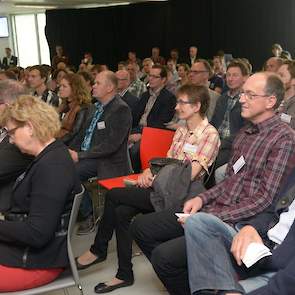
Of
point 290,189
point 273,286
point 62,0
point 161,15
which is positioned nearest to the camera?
point 273,286

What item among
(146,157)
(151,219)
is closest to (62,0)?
(146,157)

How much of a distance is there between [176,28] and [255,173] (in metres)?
11.7

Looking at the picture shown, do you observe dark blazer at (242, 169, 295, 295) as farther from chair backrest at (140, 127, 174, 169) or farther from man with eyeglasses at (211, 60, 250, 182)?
man with eyeglasses at (211, 60, 250, 182)

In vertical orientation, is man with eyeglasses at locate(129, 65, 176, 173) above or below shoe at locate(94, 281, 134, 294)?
above

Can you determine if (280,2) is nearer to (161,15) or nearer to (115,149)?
(161,15)

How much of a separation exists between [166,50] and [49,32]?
203 inches

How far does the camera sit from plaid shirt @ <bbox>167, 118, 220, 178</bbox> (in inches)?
107

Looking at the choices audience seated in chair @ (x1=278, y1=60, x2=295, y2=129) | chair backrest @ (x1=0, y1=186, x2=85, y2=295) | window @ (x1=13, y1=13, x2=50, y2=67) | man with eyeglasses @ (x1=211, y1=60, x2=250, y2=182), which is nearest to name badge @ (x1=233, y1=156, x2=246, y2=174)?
chair backrest @ (x1=0, y1=186, x2=85, y2=295)

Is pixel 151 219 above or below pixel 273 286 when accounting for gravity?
below

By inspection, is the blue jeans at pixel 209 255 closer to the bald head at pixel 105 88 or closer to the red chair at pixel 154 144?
the red chair at pixel 154 144

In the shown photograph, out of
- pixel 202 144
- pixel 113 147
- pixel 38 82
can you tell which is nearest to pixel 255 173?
pixel 202 144

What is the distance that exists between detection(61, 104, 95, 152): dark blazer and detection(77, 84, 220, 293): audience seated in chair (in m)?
1.24

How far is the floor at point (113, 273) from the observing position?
2.75 m

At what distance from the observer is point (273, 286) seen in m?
1.35
